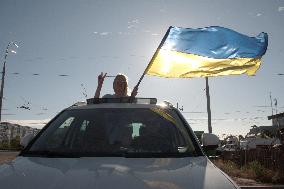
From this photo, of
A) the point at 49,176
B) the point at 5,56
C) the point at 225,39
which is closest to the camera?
the point at 49,176

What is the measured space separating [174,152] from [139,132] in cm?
59

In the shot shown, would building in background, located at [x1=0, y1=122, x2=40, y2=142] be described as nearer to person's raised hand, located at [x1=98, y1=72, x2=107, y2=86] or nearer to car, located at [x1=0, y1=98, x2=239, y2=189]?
person's raised hand, located at [x1=98, y1=72, x2=107, y2=86]

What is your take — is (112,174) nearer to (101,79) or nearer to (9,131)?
(101,79)

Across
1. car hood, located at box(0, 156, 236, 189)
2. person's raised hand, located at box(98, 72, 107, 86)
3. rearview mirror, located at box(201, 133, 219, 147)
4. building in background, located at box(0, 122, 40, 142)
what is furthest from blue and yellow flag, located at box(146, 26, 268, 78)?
building in background, located at box(0, 122, 40, 142)

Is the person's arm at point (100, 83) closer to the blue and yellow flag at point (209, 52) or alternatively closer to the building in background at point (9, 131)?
the blue and yellow flag at point (209, 52)

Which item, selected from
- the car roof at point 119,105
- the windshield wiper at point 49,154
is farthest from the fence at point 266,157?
the windshield wiper at point 49,154

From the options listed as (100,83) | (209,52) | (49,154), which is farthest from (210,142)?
(209,52)

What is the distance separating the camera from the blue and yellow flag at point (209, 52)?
7.89 meters

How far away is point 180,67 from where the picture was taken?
8133 millimetres

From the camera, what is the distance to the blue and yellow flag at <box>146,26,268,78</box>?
789 cm

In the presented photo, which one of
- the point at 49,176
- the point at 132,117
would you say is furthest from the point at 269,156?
the point at 49,176

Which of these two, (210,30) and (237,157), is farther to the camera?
(237,157)

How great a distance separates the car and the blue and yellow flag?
367 centimetres

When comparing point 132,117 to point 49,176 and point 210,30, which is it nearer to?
point 49,176
